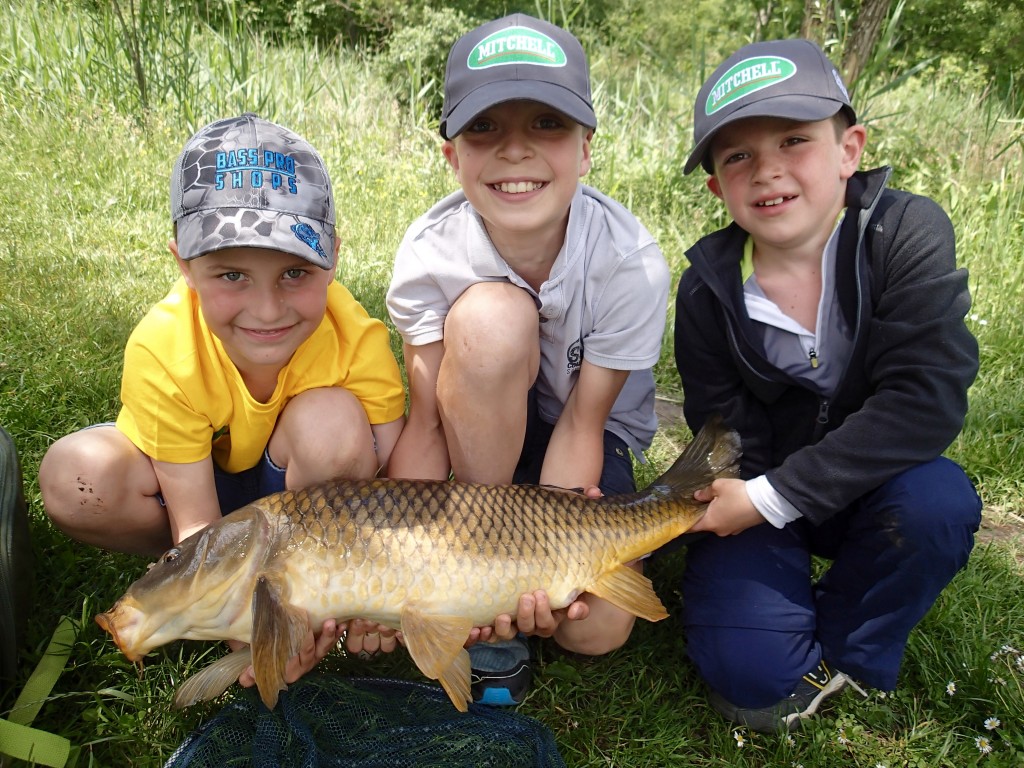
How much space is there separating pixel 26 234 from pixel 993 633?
10.9 ft

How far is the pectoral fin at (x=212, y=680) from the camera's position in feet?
4.47

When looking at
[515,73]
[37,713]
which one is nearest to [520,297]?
[515,73]

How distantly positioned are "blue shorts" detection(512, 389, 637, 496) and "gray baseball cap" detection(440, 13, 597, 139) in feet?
2.19

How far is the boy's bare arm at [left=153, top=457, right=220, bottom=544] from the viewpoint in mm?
1570

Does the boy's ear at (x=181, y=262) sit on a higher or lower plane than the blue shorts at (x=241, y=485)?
higher

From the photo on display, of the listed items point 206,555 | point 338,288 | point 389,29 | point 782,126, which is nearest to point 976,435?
point 782,126

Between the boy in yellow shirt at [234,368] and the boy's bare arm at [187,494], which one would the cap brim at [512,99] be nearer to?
the boy in yellow shirt at [234,368]

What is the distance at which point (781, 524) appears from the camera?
1.62 meters

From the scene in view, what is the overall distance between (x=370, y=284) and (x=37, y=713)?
78.8 inches

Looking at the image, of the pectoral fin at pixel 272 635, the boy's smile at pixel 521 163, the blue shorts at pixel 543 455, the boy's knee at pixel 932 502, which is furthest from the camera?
the blue shorts at pixel 543 455

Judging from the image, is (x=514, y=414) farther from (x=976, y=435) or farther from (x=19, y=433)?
(x=976, y=435)

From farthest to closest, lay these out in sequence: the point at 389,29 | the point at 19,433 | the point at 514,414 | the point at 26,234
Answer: the point at 389,29 → the point at 26,234 → the point at 19,433 → the point at 514,414

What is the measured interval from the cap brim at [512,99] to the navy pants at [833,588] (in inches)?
36.8

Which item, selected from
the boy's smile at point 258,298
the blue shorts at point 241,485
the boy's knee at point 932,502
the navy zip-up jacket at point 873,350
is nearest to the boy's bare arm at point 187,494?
the blue shorts at point 241,485
